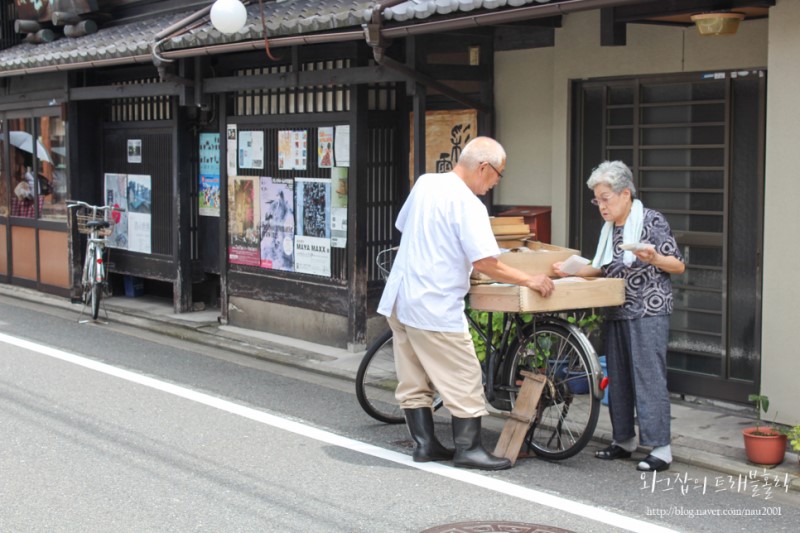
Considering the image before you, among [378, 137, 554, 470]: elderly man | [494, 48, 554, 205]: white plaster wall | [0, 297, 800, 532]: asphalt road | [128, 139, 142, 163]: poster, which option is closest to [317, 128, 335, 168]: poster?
[494, 48, 554, 205]: white plaster wall

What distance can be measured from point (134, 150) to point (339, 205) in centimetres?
462

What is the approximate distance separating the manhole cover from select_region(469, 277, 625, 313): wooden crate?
1483 mm

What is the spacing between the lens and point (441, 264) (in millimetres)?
6734

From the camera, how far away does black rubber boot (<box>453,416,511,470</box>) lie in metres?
6.86

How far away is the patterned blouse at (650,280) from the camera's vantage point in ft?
22.7

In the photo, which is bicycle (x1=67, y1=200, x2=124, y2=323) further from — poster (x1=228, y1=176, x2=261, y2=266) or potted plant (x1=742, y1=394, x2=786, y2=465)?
potted plant (x1=742, y1=394, x2=786, y2=465)

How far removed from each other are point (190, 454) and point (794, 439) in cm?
394

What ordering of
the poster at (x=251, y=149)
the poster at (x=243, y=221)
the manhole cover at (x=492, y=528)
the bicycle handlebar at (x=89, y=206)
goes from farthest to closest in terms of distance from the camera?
the bicycle handlebar at (x=89, y=206) → the poster at (x=243, y=221) → the poster at (x=251, y=149) → the manhole cover at (x=492, y=528)

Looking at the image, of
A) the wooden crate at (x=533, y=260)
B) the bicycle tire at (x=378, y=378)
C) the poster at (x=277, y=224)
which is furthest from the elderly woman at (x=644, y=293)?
the poster at (x=277, y=224)

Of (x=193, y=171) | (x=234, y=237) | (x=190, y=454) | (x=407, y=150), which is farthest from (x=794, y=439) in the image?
(x=193, y=171)

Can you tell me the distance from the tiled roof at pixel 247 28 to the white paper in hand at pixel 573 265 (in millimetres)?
1959

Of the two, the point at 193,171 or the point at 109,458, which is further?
the point at 193,171

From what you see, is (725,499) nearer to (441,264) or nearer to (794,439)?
(794,439)

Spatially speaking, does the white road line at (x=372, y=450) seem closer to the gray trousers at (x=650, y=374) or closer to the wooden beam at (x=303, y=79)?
the gray trousers at (x=650, y=374)
